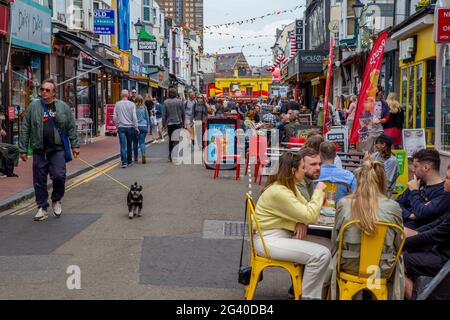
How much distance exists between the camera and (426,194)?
6281 millimetres

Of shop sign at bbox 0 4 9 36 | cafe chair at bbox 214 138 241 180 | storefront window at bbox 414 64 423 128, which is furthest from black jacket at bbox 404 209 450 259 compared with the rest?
shop sign at bbox 0 4 9 36

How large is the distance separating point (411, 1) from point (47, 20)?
11.1 metres

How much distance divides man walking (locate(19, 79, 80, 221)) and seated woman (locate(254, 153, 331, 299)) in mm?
4545

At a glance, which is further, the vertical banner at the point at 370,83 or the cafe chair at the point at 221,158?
the cafe chair at the point at 221,158

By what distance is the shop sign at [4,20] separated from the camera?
663 inches

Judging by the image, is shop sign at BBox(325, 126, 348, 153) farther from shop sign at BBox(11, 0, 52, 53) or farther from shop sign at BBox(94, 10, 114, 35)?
shop sign at BBox(94, 10, 114, 35)

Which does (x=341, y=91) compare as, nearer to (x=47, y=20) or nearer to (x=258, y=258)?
(x=47, y=20)

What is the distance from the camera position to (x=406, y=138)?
42.9 ft

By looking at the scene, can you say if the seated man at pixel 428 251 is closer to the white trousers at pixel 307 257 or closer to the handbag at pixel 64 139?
the white trousers at pixel 307 257

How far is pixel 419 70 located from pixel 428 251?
1262 centimetres

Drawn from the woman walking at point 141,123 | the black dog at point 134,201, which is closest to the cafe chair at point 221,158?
the woman walking at point 141,123

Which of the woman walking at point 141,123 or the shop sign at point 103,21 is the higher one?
the shop sign at point 103,21

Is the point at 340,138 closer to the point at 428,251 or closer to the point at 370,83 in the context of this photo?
the point at 370,83

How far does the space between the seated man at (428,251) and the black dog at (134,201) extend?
4657 millimetres
